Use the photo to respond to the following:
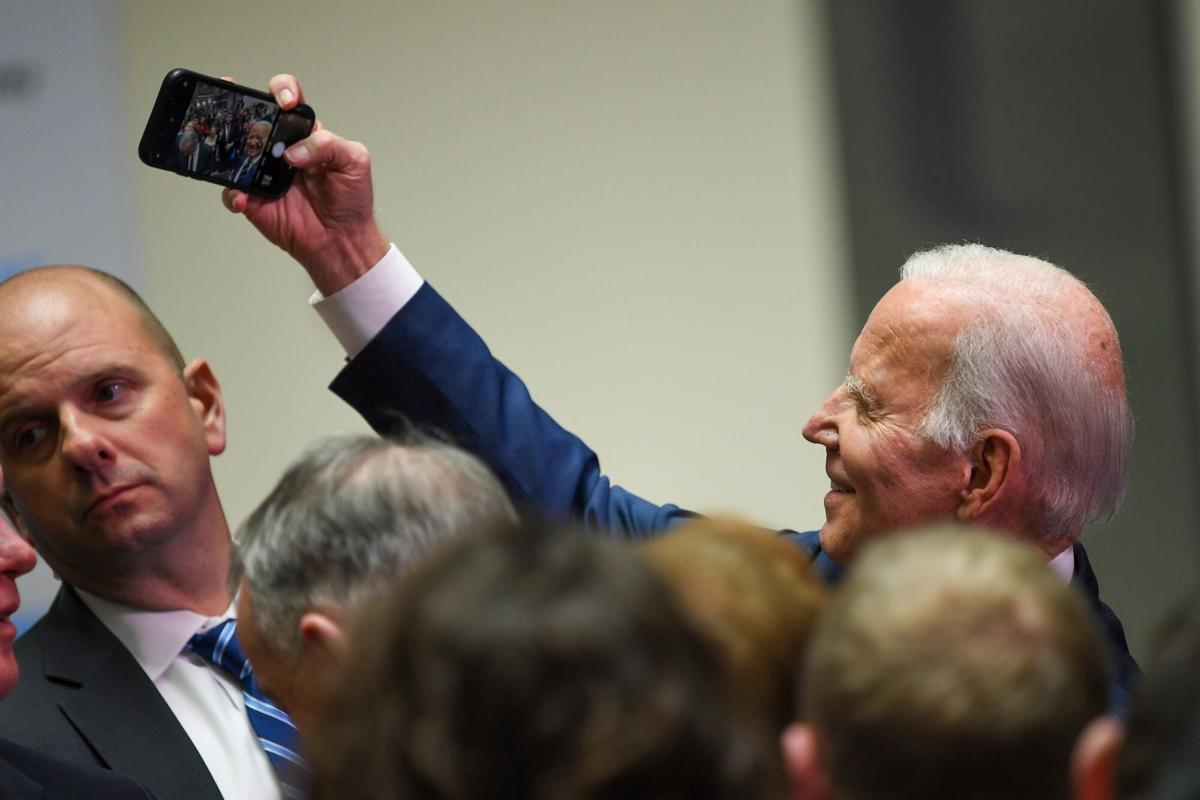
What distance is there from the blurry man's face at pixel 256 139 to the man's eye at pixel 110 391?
17.1 inches

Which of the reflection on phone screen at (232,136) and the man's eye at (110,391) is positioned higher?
the reflection on phone screen at (232,136)

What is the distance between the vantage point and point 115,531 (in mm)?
2291

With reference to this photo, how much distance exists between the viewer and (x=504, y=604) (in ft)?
3.34

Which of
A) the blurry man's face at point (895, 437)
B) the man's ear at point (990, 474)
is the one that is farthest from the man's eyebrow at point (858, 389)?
the man's ear at point (990, 474)

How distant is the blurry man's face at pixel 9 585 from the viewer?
1.81 metres

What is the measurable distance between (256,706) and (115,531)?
31cm

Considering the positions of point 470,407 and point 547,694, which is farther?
point 470,407

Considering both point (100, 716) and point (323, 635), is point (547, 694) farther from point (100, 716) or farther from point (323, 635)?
point (100, 716)

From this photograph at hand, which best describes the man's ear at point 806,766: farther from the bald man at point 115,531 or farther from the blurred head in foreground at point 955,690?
the bald man at point 115,531

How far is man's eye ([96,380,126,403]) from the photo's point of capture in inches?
93.7

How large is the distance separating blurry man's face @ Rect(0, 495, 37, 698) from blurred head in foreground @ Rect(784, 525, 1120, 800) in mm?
1009

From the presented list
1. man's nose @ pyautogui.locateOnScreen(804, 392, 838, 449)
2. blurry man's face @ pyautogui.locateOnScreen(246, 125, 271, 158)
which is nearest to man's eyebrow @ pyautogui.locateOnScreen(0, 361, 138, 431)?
blurry man's face @ pyautogui.locateOnScreen(246, 125, 271, 158)

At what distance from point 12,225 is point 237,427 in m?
0.69

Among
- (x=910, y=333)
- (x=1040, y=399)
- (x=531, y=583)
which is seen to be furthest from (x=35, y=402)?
(x=531, y=583)
